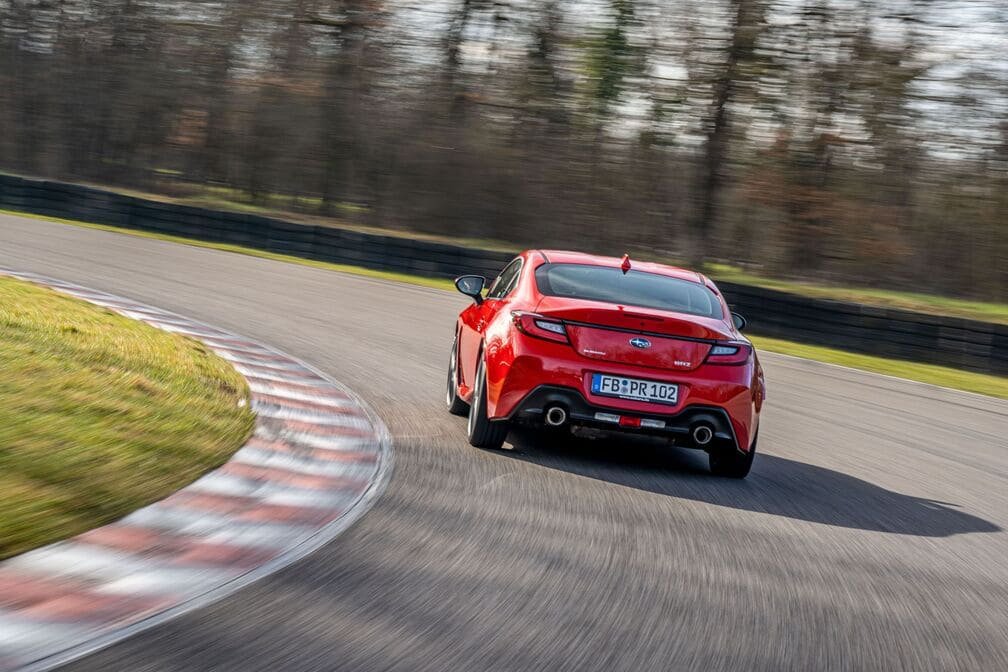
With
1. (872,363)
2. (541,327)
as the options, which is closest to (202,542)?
(541,327)

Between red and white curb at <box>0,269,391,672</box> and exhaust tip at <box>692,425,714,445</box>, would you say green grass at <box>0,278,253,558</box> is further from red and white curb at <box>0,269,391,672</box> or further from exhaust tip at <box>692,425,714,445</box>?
exhaust tip at <box>692,425,714,445</box>

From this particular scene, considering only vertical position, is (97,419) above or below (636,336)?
below

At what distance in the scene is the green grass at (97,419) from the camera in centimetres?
507

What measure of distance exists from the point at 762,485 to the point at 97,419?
13.0 ft

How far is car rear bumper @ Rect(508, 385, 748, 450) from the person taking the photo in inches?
278

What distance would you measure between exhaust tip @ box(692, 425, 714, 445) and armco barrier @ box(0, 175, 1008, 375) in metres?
13.7


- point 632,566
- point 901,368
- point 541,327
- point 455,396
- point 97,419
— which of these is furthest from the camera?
point 901,368

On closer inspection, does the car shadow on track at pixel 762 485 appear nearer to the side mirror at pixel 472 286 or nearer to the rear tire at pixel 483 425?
the rear tire at pixel 483 425

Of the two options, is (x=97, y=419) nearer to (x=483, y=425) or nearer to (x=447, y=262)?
(x=483, y=425)

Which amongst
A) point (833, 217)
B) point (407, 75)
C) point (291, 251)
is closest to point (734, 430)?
point (291, 251)

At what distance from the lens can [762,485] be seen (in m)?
7.44

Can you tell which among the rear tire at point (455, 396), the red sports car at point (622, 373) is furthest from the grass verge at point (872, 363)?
the red sports car at point (622, 373)

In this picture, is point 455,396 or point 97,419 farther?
point 455,396

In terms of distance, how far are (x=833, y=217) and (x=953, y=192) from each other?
3.00 meters
